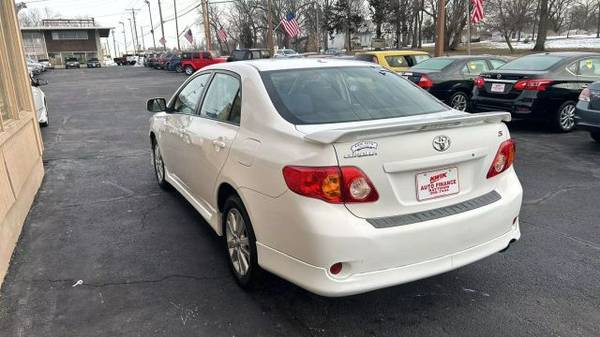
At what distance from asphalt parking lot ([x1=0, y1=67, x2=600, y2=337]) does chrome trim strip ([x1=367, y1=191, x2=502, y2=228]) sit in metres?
0.70

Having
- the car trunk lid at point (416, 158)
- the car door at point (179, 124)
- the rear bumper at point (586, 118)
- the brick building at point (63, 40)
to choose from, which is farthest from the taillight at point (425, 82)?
the brick building at point (63, 40)

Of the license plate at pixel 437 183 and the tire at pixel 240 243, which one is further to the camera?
the tire at pixel 240 243

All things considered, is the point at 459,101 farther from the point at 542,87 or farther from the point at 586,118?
the point at 586,118

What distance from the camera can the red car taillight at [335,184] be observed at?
8.45ft

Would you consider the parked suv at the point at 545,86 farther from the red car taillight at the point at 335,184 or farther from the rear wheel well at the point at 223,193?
the red car taillight at the point at 335,184

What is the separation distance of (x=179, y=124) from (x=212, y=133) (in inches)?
39.0

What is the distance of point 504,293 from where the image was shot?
3295mm

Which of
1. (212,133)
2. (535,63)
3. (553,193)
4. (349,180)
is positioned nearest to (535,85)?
(535,63)

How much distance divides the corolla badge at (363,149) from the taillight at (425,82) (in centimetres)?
873

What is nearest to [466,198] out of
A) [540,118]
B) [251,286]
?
[251,286]

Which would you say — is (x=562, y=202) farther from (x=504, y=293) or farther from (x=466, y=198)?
(x=466, y=198)

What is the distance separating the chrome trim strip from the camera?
266 cm

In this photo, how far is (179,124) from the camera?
179 inches

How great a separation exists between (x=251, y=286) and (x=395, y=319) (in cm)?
99
